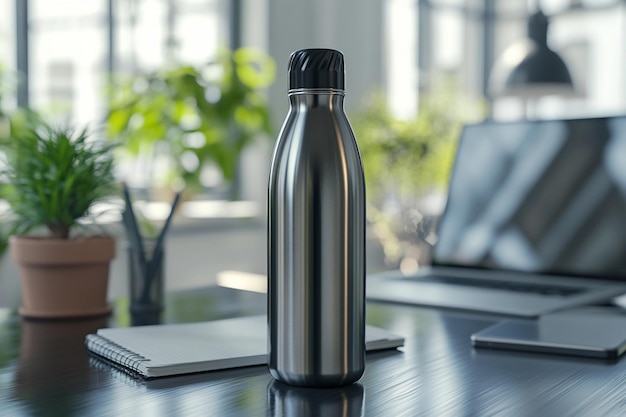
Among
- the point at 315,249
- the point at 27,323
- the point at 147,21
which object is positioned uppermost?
the point at 147,21

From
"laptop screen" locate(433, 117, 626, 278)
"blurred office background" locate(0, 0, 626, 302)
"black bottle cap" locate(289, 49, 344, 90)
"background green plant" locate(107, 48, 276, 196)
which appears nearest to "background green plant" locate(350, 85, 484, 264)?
"blurred office background" locate(0, 0, 626, 302)

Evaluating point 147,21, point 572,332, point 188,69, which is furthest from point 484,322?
point 147,21

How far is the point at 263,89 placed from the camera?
140 inches

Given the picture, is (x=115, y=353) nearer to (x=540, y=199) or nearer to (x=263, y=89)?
(x=540, y=199)

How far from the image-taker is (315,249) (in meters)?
0.63

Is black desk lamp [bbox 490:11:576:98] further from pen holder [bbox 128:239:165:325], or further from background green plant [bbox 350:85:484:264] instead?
pen holder [bbox 128:239:165:325]

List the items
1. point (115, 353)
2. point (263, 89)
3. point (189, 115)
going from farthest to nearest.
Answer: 1. point (263, 89)
2. point (189, 115)
3. point (115, 353)

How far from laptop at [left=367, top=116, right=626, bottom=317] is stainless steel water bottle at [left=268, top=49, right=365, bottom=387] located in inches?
20.0

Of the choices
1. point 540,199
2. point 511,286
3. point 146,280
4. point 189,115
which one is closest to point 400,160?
point 189,115

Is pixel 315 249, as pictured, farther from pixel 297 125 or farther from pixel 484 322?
pixel 484 322

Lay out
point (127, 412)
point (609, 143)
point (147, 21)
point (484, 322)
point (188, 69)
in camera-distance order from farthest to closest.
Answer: point (147, 21)
point (188, 69)
point (609, 143)
point (484, 322)
point (127, 412)

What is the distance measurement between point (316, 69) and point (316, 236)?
131mm

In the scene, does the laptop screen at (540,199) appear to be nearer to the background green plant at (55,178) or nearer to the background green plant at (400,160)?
the background green plant at (55,178)

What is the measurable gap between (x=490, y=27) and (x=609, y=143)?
4.95 m
